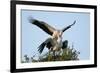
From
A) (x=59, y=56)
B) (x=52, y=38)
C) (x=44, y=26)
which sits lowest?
(x=59, y=56)

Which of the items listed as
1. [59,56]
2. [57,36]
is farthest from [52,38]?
[59,56]

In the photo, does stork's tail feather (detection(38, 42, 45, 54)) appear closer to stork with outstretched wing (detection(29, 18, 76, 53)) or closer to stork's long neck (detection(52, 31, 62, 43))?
stork with outstretched wing (detection(29, 18, 76, 53))

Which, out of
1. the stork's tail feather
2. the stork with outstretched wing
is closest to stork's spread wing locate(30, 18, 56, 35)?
the stork with outstretched wing

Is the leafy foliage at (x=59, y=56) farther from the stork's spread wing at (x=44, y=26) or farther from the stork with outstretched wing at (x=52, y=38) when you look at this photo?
the stork's spread wing at (x=44, y=26)

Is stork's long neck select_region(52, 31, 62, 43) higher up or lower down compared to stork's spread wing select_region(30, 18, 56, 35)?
lower down

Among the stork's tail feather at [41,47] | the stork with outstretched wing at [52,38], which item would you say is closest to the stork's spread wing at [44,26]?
the stork with outstretched wing at [52,38]

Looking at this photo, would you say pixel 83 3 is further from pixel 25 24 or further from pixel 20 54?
pixel 20 54

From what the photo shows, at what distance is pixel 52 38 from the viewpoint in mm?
1795

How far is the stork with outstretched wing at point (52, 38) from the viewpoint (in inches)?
69.1

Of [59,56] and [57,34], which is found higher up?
[57,34]

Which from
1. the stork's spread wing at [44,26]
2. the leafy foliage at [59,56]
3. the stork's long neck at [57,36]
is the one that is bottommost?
the leafy foliage at [59,56]

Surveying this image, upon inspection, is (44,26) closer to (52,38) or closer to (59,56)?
(52,38)

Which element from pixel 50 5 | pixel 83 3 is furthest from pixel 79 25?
pixel 50 5

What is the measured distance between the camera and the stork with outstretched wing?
1754 mm
